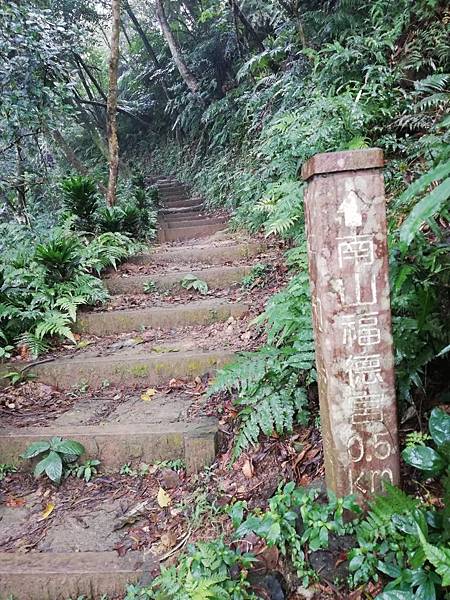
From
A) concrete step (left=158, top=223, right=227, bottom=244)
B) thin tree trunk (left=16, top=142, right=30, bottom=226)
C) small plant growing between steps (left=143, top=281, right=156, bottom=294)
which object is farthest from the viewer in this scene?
concrete step (left=158, top=223, right=227, bottom=244)

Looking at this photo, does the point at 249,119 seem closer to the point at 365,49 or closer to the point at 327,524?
the point at 365,49

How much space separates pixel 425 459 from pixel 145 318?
119 inches

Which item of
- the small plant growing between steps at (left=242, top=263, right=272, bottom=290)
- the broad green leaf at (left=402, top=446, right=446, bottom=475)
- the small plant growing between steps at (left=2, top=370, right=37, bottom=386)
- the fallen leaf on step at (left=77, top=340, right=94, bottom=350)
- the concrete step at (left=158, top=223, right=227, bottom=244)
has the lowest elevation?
the small plant growing between steps at (left=2, top=370, right=37, bottom=386)

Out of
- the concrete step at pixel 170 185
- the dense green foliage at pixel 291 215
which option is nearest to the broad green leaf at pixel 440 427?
the dense green foliage at pixel 291 215

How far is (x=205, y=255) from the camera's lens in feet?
18.2

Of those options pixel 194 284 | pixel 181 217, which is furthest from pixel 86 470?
pixel 181 217

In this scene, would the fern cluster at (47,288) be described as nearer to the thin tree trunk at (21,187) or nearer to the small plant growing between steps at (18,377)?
the small plant growing between steps at (18,377)

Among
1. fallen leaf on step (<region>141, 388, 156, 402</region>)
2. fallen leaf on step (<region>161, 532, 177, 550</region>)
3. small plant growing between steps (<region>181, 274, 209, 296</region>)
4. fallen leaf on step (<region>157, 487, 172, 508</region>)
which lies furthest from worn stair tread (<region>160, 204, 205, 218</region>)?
fallen leaf on step (<region>161, 532, 177, 550</region>)

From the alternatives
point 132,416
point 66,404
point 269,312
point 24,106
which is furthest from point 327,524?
point 24,106

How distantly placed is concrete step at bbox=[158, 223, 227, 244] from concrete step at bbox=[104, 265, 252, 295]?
11.6 feet

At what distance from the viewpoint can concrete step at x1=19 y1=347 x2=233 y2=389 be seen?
3.49 meters

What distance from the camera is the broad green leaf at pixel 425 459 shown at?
5.74 ft

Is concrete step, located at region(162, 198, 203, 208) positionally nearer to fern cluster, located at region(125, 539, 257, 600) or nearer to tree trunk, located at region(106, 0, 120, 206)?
tree trunk, located at region(106, 0, 120, 206)

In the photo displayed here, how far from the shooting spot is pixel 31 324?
4113 millimetres
